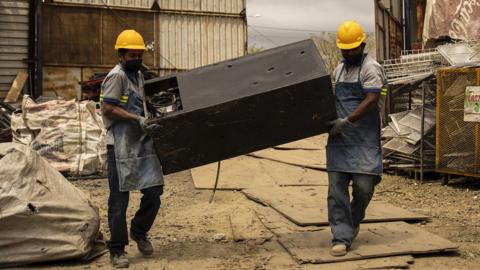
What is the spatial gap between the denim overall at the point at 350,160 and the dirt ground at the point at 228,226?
0.53 meters

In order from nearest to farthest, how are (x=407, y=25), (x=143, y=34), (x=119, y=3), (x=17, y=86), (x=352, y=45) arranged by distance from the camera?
(x=352, y=45)
(x=407, y=25)
(x=17, y=86)
(x=119, y=3)
(x=143, y=34)

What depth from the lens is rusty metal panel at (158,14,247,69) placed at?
15.5 metres

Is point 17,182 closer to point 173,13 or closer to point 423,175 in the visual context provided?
point 423,175

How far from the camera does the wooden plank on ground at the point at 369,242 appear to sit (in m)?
3.98

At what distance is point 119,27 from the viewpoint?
14.9 m

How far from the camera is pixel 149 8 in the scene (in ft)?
49.8

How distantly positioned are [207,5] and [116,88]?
40.9 ft

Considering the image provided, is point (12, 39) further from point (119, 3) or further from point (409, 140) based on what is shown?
point (409, 140)

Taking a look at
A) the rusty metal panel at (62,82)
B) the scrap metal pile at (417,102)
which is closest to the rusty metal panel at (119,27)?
the rusty metal panel at (62,82)

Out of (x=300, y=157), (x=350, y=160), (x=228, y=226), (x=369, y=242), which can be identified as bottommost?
(x=300, y=157)

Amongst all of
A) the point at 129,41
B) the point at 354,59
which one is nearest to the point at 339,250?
the point at 354,59

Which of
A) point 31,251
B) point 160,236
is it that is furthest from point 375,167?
point 31,251

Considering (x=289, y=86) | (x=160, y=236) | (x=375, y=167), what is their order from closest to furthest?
(x=289, y=86) → (x=375, y=167) → (x=160, y=236)

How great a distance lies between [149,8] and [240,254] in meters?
12.2
